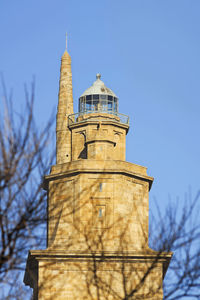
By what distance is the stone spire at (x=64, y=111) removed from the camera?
74.8 meters

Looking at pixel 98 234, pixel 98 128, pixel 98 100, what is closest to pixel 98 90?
pixel 98 100

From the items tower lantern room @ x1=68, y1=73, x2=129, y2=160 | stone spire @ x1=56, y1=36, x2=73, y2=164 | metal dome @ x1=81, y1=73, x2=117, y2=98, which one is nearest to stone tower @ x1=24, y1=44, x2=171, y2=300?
tower lantern room @ x1=68, y1=73, x2=129, y2=160

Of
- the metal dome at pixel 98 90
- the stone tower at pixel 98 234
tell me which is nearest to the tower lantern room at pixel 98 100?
the metal dome at pixel 98 90

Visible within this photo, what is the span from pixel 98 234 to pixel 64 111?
17574 mm

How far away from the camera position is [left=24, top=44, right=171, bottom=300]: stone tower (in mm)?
62281

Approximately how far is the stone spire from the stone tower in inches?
222

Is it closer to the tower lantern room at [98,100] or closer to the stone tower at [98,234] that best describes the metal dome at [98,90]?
the tower lantern room at [98,100]

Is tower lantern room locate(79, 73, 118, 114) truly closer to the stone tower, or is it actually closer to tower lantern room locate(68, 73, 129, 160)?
tower lantern room locate(68, 73, 129, 160)

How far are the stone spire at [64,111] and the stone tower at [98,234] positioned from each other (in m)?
5.64

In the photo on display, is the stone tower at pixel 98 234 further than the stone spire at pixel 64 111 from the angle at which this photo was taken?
No

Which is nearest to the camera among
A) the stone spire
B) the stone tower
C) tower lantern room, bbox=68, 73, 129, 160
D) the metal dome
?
the stone tower

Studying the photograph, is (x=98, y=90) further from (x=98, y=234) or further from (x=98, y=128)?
(x=98, y=234)

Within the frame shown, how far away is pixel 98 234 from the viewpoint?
63.7 meters

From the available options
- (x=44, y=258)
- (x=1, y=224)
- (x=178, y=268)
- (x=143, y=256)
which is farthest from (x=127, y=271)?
(x=1, y=224)
